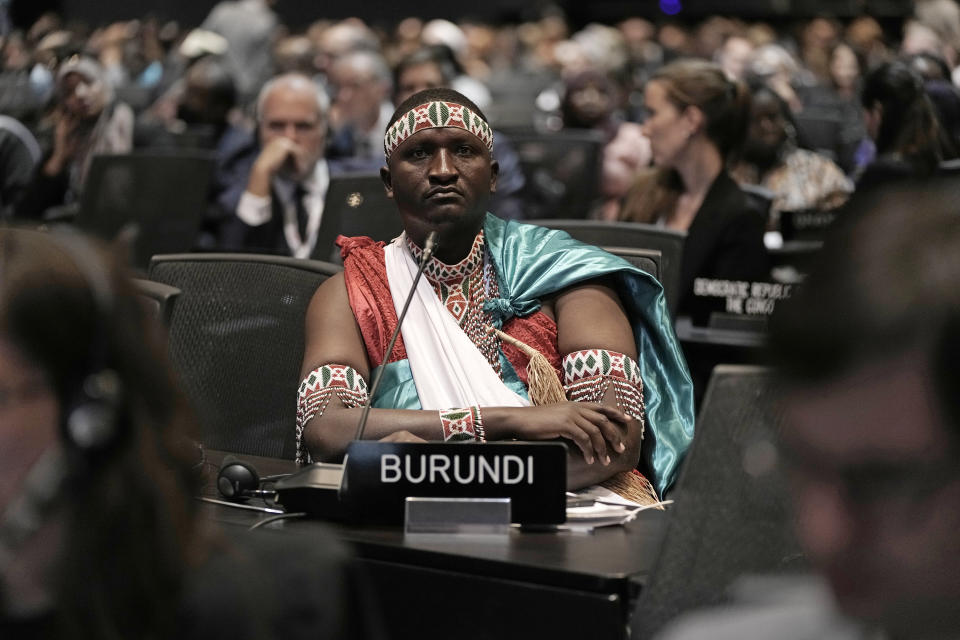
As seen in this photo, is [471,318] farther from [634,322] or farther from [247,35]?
[247,35]

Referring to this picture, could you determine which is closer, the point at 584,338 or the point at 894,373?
the point at 894,373

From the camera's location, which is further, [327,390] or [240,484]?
[327,390]

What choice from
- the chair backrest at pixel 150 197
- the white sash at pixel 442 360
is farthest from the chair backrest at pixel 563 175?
the white sash at pixel 442 360

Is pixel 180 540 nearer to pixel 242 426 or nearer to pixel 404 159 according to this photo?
pixel 404 159

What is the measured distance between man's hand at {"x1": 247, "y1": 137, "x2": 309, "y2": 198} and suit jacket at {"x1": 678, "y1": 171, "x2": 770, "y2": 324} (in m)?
1.49

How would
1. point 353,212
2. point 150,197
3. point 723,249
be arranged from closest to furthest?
point 353,212 < point 723,249 < point 150,197

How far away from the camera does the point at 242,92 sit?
10.7 metres

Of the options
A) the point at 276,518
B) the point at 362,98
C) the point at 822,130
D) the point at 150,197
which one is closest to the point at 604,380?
the point at 276,518

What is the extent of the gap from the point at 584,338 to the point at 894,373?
1.81 m

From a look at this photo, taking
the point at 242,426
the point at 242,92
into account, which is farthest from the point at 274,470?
the point at 242,92

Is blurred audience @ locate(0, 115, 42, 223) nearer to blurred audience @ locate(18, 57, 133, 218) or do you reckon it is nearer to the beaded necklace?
blurred audience @ locate(18, 57, 133, 218)

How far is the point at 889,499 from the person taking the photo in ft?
2.59

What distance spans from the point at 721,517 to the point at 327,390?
106 centimetres

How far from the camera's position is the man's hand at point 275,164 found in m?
4.93
